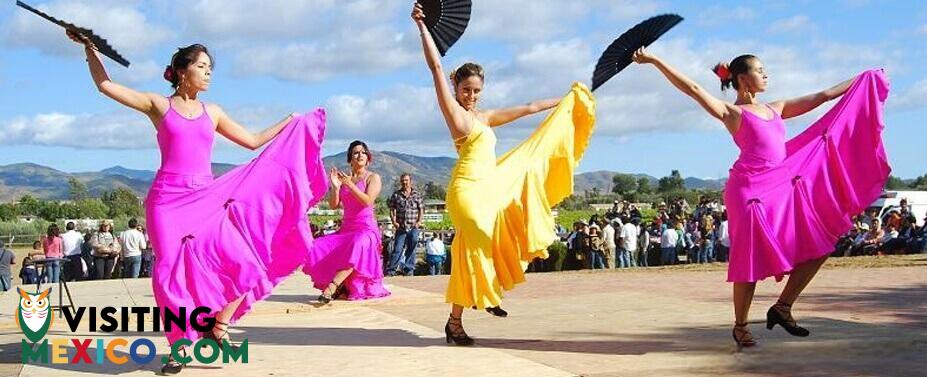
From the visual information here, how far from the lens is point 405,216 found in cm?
1647

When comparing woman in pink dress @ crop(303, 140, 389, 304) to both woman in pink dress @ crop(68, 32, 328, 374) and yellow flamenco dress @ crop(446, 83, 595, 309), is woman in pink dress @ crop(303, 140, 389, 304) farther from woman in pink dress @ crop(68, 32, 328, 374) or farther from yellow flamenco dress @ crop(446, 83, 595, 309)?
woman in pink dress @ crop(68, 32, 328, 374)

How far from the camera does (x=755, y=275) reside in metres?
6.99

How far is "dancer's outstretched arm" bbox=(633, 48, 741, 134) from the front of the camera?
7.22m

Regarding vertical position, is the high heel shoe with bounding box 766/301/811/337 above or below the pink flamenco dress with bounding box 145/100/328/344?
below

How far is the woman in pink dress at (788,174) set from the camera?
7094 millimetres

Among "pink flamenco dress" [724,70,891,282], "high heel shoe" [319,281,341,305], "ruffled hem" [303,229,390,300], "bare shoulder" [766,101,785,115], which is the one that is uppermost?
"bare shoulder" [766,101,785,115]

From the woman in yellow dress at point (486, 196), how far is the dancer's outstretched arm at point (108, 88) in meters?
1.97

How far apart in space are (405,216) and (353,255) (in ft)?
17.4

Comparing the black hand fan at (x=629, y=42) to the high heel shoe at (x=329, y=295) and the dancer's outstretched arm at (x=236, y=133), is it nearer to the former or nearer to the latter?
the dancer's outstretched arm at (x=236, y=133)

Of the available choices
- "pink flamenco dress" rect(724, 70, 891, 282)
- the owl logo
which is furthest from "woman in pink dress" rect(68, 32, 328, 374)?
"pink flamenco dress" rect(724, 70, 891, 282)

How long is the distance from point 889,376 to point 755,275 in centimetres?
117

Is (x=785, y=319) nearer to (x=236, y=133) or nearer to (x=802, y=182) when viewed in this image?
(x=802, y=182)

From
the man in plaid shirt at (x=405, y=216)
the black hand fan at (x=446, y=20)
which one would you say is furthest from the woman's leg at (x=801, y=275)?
the man in plaid shirt at (x=405, y=216)

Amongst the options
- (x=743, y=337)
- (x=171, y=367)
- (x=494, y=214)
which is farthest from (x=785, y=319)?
(x=171, y=367)
